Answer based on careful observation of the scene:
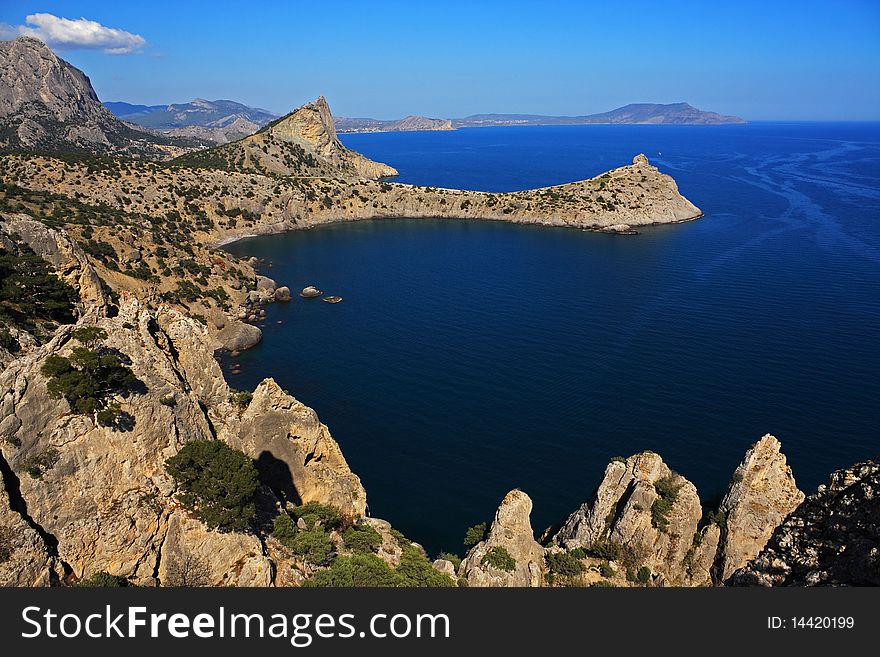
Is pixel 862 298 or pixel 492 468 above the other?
pixel 862 298

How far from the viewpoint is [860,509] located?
48.4ft

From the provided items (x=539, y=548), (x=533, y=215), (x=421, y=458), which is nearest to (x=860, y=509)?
(x=539, y=548)

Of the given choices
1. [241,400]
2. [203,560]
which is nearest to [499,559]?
[203,560]

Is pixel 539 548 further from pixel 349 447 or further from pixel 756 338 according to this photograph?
pixel 756 338

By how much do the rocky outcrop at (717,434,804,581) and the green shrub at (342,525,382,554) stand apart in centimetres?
1981

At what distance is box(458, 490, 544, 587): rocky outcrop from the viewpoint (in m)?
28.9

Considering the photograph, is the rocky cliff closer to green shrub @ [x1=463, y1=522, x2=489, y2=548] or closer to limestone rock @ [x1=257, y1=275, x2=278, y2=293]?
green shrub @ [x1=463, y1=522, x2=489, y2=548]

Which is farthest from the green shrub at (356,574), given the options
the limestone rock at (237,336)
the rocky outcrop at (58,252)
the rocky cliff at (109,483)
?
the limestone rock at (237,336)

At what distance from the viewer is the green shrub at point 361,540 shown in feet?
89.9

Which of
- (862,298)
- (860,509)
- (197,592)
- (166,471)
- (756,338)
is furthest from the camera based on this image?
(862,298)

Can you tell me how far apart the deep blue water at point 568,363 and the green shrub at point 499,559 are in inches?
386

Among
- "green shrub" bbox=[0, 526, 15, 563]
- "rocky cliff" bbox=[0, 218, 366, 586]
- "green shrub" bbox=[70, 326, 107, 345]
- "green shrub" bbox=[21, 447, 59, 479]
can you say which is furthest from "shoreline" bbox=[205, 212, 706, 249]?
"green shrub" bbox=[0, 526, 15, 563]

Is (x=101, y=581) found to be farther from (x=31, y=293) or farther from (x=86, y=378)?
(x=31, y=293)

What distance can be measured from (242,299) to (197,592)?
8275cm
